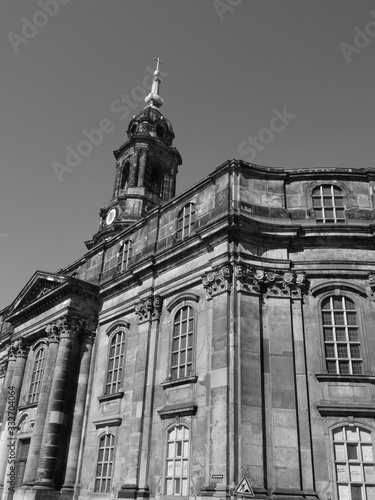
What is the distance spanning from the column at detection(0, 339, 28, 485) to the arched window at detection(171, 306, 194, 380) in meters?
12.1

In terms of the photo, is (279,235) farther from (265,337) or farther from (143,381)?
(143,381)

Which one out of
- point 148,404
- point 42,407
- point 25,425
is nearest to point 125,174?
point 25,425

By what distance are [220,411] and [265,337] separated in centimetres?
321

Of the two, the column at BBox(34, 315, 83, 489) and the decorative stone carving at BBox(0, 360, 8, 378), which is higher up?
the decorative stone carving at BBox(0, 360, 8, 378)

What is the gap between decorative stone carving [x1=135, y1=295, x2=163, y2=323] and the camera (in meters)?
21.6

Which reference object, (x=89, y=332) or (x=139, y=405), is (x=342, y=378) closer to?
(x=139, y=405)

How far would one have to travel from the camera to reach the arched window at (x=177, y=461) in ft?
56.9

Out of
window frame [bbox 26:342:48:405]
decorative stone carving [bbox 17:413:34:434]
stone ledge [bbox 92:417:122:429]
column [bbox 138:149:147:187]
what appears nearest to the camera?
stone ledge [bbox 92:417:122:429]

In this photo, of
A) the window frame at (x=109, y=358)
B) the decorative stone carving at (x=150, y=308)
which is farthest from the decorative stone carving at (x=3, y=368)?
the decorative stone carving at (x=150, y=308)

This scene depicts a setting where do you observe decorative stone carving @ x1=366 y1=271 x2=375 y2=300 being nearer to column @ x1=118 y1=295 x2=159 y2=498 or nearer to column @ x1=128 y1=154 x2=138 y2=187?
column @ x1=118 y1=295 x2=159 y2=498

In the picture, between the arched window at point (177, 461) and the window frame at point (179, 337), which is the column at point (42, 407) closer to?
the window frame at point (179, 337)

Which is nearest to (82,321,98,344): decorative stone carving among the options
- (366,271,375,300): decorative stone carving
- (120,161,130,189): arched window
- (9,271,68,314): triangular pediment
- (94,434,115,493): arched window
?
(9,271,68,314): triangular pediment

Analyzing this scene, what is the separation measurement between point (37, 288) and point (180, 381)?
1331 centimetres

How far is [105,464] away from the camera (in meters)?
21.0
